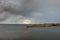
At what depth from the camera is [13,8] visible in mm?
848

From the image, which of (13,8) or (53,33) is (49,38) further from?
(13,8)

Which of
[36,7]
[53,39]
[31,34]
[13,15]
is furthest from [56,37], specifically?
[13,15]

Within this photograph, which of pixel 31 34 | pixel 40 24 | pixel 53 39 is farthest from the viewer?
pixel 53 39

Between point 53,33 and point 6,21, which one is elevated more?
point 6,21

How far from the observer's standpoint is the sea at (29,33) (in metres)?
0.90

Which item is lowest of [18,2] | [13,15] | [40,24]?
[40,24]

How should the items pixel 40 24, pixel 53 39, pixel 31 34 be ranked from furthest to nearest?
pixel 53 39, pixel 31 34, pixel 40 24

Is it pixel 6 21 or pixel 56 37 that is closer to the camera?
pixel 6 21

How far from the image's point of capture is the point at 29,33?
0.95 metres

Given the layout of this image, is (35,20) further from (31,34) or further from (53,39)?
(53,39)

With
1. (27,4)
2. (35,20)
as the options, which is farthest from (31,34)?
(27,4)

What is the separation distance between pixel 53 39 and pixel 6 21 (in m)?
0.58

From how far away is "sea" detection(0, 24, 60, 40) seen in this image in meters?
0.90

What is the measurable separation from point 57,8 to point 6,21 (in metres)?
0.49
